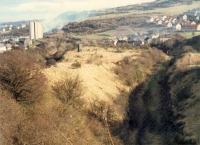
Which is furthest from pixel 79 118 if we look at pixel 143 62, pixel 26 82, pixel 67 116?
pixel 143 62

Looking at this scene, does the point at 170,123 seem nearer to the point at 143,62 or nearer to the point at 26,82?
the point at 26,82

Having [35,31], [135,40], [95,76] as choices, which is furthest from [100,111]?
[35,31]

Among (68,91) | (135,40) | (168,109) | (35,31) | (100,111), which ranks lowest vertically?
(35,31)

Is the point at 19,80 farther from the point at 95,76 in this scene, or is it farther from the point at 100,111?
the point at 95,76

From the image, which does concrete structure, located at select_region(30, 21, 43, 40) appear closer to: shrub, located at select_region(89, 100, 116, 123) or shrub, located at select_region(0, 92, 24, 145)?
shrub, located at select_region(89, 100, 116, 123)

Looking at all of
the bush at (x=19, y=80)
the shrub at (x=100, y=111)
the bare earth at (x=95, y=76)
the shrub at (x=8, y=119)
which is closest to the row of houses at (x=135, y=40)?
the bare earth at (x=95, y=76)

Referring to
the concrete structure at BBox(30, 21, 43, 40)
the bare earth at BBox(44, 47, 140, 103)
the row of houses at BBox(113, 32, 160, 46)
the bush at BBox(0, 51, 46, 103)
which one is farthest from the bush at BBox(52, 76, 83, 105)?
the concrete structure at BBox(30, 21, 43, 40)

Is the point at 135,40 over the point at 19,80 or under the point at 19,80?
under

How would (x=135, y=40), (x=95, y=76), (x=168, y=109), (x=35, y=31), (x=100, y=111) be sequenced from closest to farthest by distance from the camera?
1. (x=100, y=111)
2. (x=168, y=109)
3. (x=95, y=76)
4. (x=135, y=40)
5. (x=35, y=31)
